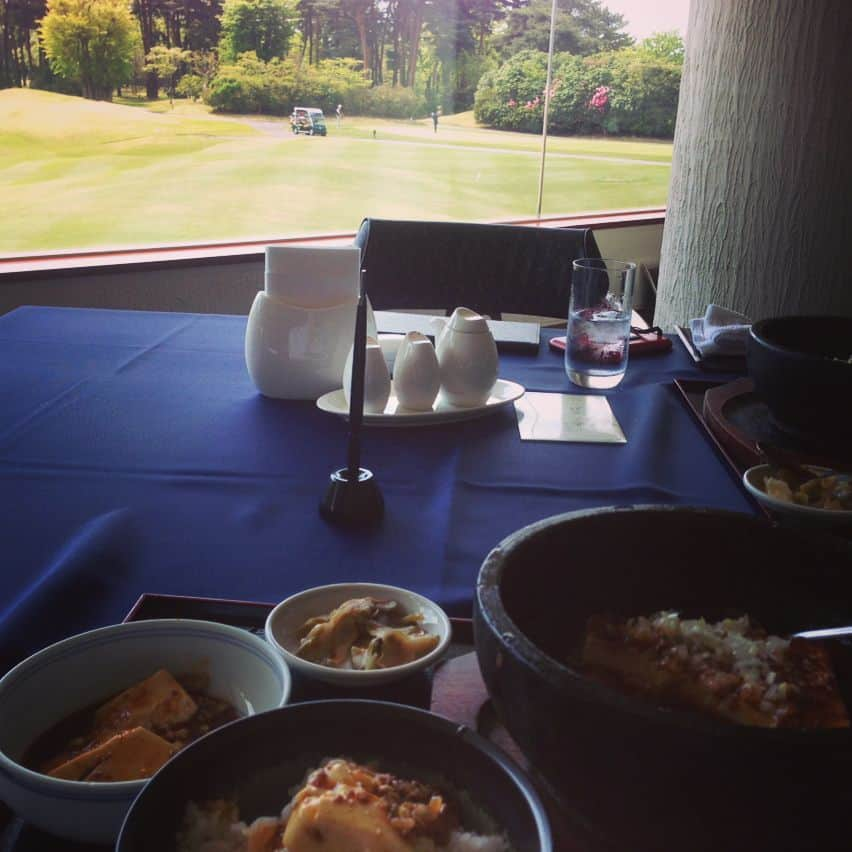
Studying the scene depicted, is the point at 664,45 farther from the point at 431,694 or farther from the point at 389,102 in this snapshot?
the point at 431,694

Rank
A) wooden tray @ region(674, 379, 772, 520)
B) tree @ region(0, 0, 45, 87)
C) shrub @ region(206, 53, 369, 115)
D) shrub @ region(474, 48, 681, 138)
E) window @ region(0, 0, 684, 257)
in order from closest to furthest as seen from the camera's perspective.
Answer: wooden tray @ region(674, 379, 772, 520), tree @ region(0, 0, 45, 87), window @ region(0, 0, 684, 257), shrub @ region(206, 53, 369, 115), shrub @ region(474, 48, 681, 138)

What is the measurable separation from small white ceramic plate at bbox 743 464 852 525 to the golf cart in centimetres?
381

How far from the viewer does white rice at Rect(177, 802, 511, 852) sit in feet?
1.25

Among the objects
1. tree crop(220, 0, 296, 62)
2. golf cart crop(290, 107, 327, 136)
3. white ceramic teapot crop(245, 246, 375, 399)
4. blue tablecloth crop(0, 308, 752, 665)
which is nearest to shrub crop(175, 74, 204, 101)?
tree crop(220, 0, 296, 62)

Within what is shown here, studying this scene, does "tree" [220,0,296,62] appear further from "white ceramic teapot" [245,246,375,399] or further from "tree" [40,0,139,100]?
"white ceramic teapot" [245,246,375,399]

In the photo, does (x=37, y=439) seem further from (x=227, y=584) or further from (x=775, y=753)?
(x=775, y=753)

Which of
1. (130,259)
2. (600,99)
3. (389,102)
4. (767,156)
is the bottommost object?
(130,259)

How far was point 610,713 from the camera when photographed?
1.11 ft

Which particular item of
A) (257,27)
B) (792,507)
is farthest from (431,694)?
(257,27)

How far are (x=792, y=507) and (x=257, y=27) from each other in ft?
12.2

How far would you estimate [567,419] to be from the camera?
118 cm

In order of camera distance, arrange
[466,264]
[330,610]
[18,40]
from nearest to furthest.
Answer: [330,610], [466,264], [18,40]

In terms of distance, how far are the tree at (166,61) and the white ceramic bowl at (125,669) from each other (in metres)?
3.65

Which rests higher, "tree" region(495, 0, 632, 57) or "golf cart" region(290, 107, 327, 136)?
"tree" region(495, 0, 632, 57)
